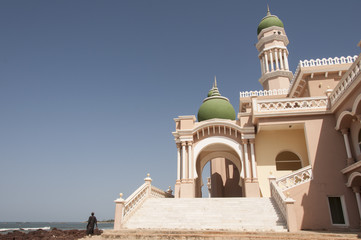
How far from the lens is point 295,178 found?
13656 millimetres

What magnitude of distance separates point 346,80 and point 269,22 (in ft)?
63.3

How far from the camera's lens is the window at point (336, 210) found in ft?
42.3

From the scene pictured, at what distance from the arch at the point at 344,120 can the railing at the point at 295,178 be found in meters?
2.61

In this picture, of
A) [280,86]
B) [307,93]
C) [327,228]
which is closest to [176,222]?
[327,228]

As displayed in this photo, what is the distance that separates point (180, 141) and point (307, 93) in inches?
356

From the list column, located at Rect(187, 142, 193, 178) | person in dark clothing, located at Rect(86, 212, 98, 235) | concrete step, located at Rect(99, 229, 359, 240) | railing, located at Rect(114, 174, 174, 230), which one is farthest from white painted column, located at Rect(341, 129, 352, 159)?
person in dark clothing, located at Rect(86, 212, 98, 235)

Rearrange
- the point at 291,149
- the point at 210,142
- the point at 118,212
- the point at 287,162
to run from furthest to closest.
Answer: the point at 210,142, the point at 287,162, the point at 291,149, the point at 118,212

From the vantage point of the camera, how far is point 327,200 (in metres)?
13.0

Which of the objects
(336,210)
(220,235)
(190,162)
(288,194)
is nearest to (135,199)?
(220,235)

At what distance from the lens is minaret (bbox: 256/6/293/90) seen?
28.5m

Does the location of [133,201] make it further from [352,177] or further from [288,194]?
[352,177]

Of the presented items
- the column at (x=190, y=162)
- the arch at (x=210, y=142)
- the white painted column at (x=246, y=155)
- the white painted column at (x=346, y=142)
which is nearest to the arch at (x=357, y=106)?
the white painted column at (x=346, y=142)

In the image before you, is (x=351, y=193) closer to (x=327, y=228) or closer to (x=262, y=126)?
(x=327, y=228)

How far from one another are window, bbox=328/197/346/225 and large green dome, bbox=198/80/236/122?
9.00m
